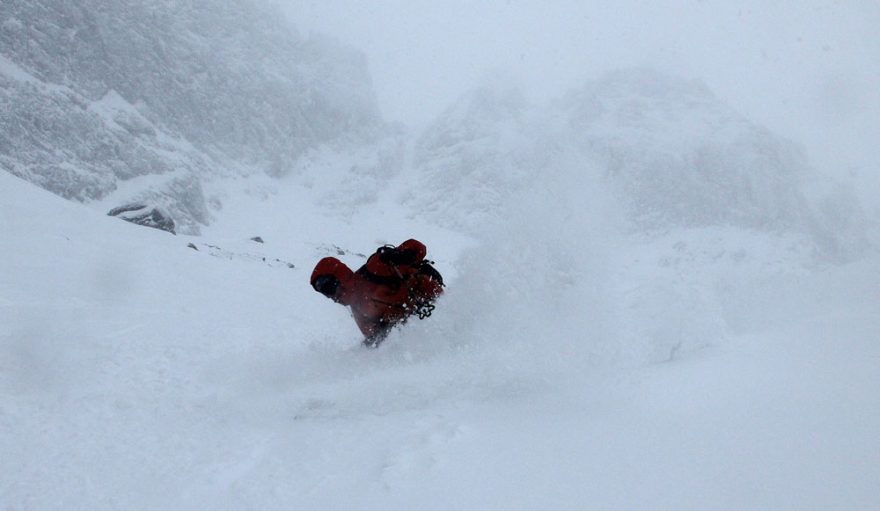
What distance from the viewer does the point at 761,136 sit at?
→ 239ft

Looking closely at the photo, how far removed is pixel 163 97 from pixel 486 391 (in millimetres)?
58979

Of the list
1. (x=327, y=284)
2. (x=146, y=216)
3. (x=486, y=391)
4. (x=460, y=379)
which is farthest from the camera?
(x=146, y=216)

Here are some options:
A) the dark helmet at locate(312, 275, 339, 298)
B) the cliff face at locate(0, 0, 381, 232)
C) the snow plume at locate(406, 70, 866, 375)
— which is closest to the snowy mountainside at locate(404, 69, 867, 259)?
the snow plume at locate(406, 70, 866, 375)

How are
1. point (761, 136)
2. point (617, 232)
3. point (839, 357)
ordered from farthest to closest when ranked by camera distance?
point (761, 136)
point (617, 232)
point (839, 357)

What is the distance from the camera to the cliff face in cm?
3547

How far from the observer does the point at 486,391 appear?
3.79 meters

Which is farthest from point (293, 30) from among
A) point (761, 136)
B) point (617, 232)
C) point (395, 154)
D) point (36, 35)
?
point (617, 232)

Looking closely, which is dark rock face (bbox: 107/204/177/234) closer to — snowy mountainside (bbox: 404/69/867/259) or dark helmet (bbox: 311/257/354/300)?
dark helmet (bbox: 311/257/354/300)

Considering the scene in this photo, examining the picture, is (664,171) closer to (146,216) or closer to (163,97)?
(163,97)

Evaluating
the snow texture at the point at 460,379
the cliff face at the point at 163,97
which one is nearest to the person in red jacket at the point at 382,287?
the snow texture at the point at 460,379

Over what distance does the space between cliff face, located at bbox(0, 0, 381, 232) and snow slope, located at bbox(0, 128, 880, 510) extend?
33409 millimetres

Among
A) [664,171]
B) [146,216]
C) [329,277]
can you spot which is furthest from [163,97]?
[664,171]

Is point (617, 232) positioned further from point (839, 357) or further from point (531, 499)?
point (531, 499)

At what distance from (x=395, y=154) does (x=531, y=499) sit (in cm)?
7274
